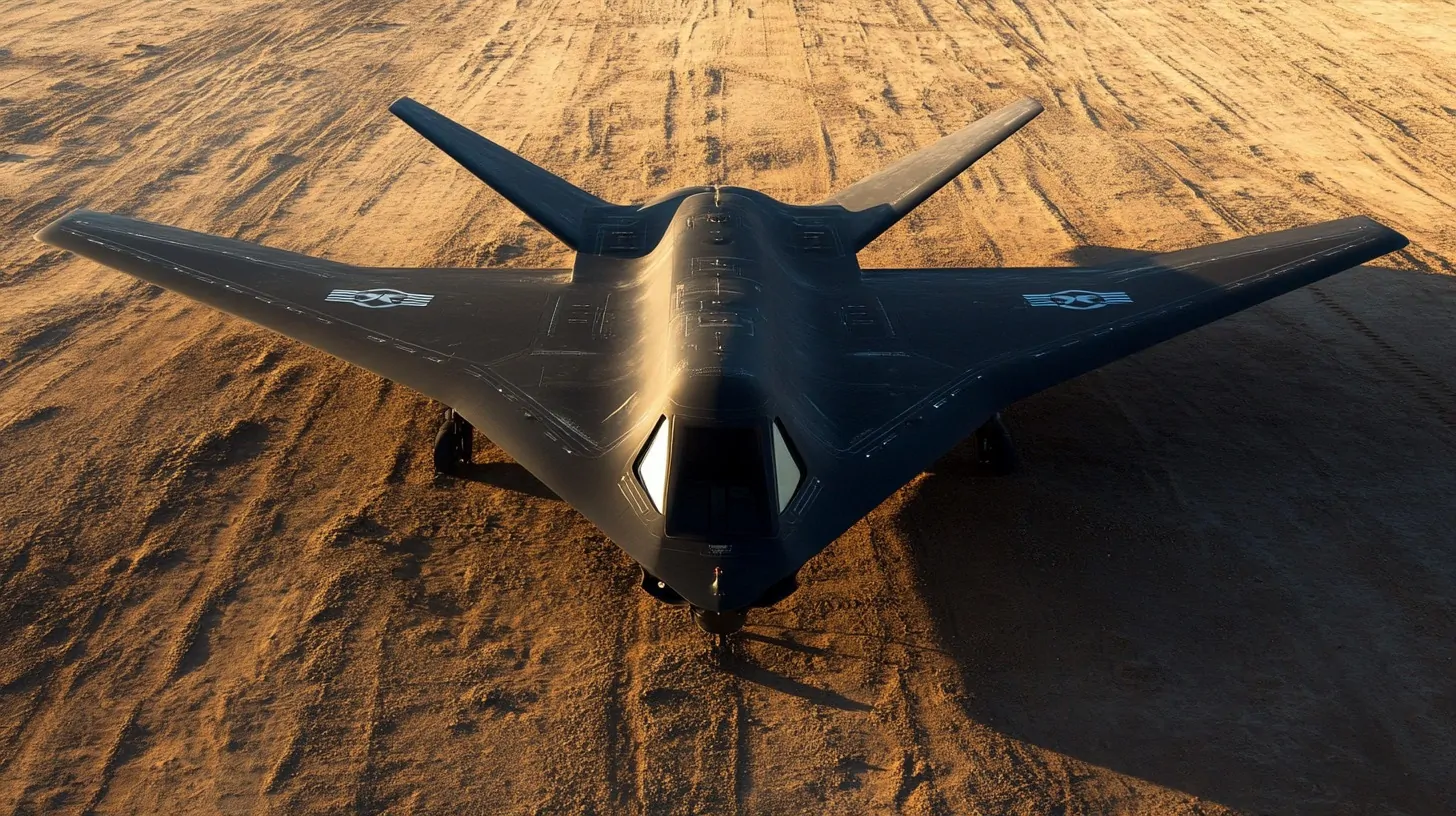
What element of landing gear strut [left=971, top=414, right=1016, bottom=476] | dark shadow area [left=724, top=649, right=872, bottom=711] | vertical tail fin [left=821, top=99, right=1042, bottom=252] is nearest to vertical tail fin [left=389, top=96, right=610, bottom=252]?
vertical tail fin [left=821, top=99, right=1042, bottom=252]

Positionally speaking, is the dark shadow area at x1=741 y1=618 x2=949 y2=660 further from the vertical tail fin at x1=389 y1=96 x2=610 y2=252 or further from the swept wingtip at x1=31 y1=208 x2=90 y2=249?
the swept wingtip at x1=31 y1=208 x2=90 y2=249

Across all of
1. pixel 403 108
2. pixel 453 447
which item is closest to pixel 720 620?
pixel 453 447

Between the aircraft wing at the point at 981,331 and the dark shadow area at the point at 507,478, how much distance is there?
3456mm

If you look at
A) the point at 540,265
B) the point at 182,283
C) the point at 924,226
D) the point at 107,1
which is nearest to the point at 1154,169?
the point at 924,226

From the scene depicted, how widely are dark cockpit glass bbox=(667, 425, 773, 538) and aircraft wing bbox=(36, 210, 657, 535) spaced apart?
2.38 feet

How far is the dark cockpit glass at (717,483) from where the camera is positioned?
31.1 feet

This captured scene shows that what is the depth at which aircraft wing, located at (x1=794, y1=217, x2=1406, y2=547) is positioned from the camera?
1083cm

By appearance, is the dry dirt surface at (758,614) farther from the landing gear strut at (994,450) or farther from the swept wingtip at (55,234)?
the swept wingtip at (55,234)

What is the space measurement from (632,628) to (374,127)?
632 inches

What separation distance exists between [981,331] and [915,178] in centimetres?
353

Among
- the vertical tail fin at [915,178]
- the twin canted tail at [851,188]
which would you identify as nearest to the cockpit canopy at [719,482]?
the twin canted tail at [851,188]

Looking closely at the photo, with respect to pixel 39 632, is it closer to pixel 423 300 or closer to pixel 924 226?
pixel 423 300

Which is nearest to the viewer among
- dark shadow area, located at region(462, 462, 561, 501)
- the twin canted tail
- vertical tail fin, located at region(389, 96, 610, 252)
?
dark shadow area, located at region(462, 462, 561, 501)

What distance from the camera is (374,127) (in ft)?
74.7
